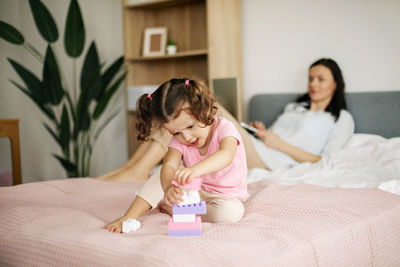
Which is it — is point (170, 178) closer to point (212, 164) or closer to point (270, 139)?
point (212, 164)

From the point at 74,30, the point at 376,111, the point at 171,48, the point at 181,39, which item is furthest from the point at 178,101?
the point at 181,39

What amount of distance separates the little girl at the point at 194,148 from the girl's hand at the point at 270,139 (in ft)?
2.95

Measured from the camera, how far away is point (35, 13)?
277cm

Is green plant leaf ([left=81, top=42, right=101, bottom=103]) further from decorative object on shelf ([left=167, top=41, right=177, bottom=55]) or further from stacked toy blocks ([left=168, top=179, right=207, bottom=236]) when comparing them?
stacked toy blocks ([left=168, top=179, right=207, bottom=236])

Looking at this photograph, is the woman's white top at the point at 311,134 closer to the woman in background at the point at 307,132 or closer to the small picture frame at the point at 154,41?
the woman in background at the point at 307,132

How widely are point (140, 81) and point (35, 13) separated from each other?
3.12 feet

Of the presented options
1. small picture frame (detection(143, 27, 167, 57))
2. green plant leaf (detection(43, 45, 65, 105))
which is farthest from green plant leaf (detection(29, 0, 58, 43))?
small picture frame (detection(143, 27, 167, 57))

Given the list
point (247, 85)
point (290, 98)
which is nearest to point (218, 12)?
point (247, 85)

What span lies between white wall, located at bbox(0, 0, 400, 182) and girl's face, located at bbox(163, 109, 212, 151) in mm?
1561

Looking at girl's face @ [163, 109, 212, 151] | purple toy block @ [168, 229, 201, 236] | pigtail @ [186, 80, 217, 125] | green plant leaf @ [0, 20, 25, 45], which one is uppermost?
green plant leaf @ [0, 20, 25, 45]

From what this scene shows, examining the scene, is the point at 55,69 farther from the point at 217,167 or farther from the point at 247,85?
the point at 217,167

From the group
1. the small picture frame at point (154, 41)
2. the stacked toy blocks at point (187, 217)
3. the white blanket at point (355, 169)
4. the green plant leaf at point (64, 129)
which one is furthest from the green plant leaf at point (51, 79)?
the stacked toy blocks at point (187, 217)

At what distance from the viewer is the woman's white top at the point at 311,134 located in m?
2.21

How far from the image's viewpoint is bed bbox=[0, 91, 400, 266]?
3.21ft
